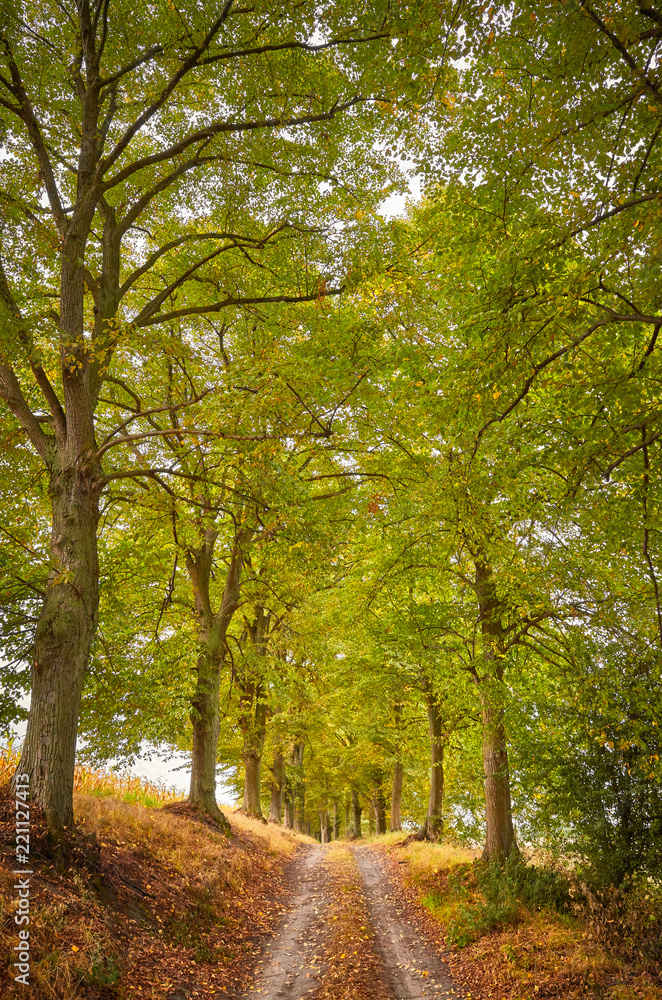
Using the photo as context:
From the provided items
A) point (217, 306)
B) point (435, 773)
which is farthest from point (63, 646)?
point (435, 773)

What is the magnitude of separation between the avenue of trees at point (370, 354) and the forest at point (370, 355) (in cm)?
6

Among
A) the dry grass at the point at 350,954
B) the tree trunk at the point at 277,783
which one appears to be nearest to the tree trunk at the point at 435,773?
the dry grass at the point at 350,954

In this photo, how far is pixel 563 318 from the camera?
5.17 m

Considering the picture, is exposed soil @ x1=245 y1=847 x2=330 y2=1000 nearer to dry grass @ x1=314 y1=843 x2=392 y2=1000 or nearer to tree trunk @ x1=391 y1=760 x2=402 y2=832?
dry grass @ x1=314 y1=843 x2=392 y2=1000

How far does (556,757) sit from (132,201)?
12.5m

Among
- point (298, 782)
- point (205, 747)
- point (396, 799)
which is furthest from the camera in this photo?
point (298, 782)

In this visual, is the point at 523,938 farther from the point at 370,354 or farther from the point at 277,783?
the point at 277,783

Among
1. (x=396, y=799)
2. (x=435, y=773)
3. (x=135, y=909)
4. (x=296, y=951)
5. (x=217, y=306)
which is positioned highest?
(x=217, y=306)

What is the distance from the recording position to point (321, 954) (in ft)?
25.4

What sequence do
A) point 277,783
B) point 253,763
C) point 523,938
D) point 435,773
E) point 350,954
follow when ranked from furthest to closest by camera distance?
point 277,783 < point 253,763 < point 435,773 < point 350,954 < point 523,938

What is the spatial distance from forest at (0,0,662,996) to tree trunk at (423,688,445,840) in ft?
18.9

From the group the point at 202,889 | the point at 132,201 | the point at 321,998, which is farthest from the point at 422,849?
the point at 132,201

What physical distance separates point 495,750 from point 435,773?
794 cm

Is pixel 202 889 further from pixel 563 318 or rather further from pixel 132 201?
pixel 132 201
